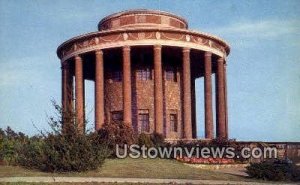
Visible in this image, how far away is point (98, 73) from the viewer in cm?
3784

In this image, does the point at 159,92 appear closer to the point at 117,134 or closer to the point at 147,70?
the point at 147,70

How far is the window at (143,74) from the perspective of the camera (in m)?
41.9

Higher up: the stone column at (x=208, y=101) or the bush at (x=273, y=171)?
the stone column at (x=208, y=101)

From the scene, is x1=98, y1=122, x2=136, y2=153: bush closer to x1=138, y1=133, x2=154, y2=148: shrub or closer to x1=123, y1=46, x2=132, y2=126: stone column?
x1=138, y1=133, x2=154, y2=148: shrub

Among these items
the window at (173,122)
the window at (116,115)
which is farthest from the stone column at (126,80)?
the window at (173,122)

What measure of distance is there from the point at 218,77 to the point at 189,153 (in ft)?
41.5

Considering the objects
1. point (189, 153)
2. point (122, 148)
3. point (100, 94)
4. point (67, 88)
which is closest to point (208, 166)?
point (189, 153)

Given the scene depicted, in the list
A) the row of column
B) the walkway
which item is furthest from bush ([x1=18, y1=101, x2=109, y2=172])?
the row of column

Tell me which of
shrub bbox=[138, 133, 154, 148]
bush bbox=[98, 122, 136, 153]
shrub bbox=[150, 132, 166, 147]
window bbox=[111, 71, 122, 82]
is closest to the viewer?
bush bbox=[98, 122, 136, 153]

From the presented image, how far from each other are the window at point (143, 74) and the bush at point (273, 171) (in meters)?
21.9

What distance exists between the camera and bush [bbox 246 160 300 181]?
806 inches

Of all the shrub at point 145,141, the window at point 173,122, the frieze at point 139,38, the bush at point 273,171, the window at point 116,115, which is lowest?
the bush at point 273,171

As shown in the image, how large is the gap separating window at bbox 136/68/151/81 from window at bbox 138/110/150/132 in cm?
304

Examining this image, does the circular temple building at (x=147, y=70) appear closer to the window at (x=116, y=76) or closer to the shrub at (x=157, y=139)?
the window at (x=116, y=76)
